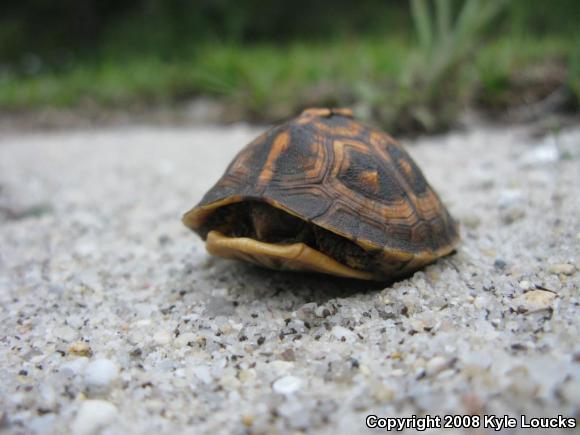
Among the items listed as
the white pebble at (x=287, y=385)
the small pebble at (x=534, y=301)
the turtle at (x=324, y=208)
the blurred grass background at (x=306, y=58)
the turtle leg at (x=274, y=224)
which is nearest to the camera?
the white pebble at (x=287, y=385)

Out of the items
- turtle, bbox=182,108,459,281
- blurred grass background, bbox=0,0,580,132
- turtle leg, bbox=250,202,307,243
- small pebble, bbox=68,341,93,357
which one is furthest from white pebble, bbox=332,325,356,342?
blurred grass background, bbox=0,0,580,132

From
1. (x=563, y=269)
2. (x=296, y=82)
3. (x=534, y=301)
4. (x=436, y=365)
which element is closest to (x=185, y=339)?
(x=436, y=365)

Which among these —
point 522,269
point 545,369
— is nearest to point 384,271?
point 522,269

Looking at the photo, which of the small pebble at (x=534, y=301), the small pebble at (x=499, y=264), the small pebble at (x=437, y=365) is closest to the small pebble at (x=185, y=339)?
the small pebble at (x=437, y=365)

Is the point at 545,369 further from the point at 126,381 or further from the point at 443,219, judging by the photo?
the point at 126,381

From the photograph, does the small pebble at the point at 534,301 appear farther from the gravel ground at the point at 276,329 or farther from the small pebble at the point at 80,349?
the small pebble at the point at 80,349

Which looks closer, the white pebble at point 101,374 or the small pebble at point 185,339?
the white pebble at point 101,374

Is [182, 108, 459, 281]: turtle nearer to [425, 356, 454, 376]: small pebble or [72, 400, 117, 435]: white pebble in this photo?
[425, 356, 454, 376]: small pebble
